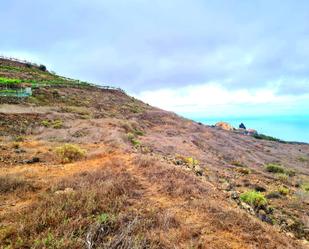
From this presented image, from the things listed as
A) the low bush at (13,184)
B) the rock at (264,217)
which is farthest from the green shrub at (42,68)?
the rock at (264,217)

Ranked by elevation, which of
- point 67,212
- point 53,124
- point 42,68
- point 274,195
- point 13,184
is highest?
point 42,68

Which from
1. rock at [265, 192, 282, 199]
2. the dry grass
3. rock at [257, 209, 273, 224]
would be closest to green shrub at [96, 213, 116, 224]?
the dry grass

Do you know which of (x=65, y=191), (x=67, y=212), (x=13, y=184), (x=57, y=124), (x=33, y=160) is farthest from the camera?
(x=57, y=124)

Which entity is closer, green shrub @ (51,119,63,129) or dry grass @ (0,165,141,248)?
dry grass @ (0,165,141,248)

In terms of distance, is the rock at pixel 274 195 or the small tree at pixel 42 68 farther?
the small tree at pixel 42 68

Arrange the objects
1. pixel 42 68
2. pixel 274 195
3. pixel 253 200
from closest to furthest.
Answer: pixel 253 200, pixel 274 195, pixel 42 68

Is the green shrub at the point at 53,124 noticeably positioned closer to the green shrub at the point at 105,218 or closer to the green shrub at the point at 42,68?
the green shrub at the point at 105,218

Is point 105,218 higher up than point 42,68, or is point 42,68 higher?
point 42,68

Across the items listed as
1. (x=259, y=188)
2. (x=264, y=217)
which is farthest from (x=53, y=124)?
(x=264, y=217)

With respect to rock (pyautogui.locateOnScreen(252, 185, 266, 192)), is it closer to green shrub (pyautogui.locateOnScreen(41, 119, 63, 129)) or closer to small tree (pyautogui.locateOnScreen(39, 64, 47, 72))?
green shrub (pyautogui.locateOnScreen(41, 119, 63, 129))

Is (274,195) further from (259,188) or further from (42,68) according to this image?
(42,68)

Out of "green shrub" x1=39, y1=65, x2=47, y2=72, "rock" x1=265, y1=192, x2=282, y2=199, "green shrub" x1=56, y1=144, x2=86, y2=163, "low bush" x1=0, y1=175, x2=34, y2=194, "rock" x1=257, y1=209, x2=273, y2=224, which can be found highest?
"green shrub" x1=39, y1=65, x2=47, y2=72

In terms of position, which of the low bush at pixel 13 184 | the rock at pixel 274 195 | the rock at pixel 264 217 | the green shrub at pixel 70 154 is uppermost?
the green shrub at pixel 70 154

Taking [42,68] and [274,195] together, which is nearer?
[274,195]
